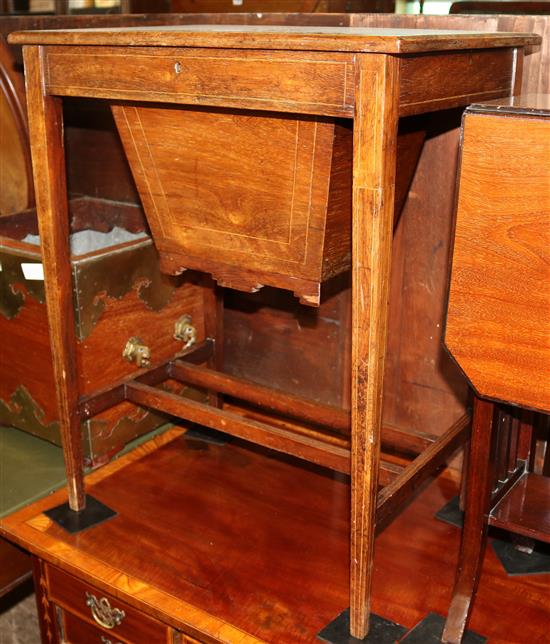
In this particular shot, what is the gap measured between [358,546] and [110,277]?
1.00 m

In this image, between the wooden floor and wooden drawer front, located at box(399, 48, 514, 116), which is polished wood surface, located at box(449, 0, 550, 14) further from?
the wooden floor

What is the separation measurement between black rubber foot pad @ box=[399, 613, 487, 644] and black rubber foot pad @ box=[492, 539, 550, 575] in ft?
0.84

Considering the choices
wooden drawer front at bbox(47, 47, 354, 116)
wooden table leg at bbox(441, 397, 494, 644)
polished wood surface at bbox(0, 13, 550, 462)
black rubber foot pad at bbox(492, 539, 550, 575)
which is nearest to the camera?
wooden drawer front at bbox(47, 47, 354, 116)

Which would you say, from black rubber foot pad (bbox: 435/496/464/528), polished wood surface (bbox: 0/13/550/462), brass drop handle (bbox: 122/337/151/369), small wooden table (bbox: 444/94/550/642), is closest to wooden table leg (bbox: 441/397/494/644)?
small wooden table (bbox: 444/94/550/642)

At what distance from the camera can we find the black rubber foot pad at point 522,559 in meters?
1.83

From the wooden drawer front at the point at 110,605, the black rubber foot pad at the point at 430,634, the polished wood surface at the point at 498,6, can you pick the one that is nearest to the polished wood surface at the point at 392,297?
the polished wood surface at the point at 498,6

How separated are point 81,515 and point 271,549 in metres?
0.51

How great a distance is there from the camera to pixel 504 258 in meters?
1.28

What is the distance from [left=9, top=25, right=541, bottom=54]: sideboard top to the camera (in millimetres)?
1250

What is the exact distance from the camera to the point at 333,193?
1.55 m

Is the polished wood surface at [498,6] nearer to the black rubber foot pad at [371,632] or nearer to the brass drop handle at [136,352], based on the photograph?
the brass drop handle at [136,352]

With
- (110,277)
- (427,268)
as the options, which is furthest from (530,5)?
(110,277)

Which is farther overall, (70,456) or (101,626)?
(70,456)

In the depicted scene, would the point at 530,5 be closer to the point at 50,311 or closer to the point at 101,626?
the point at 50,311
